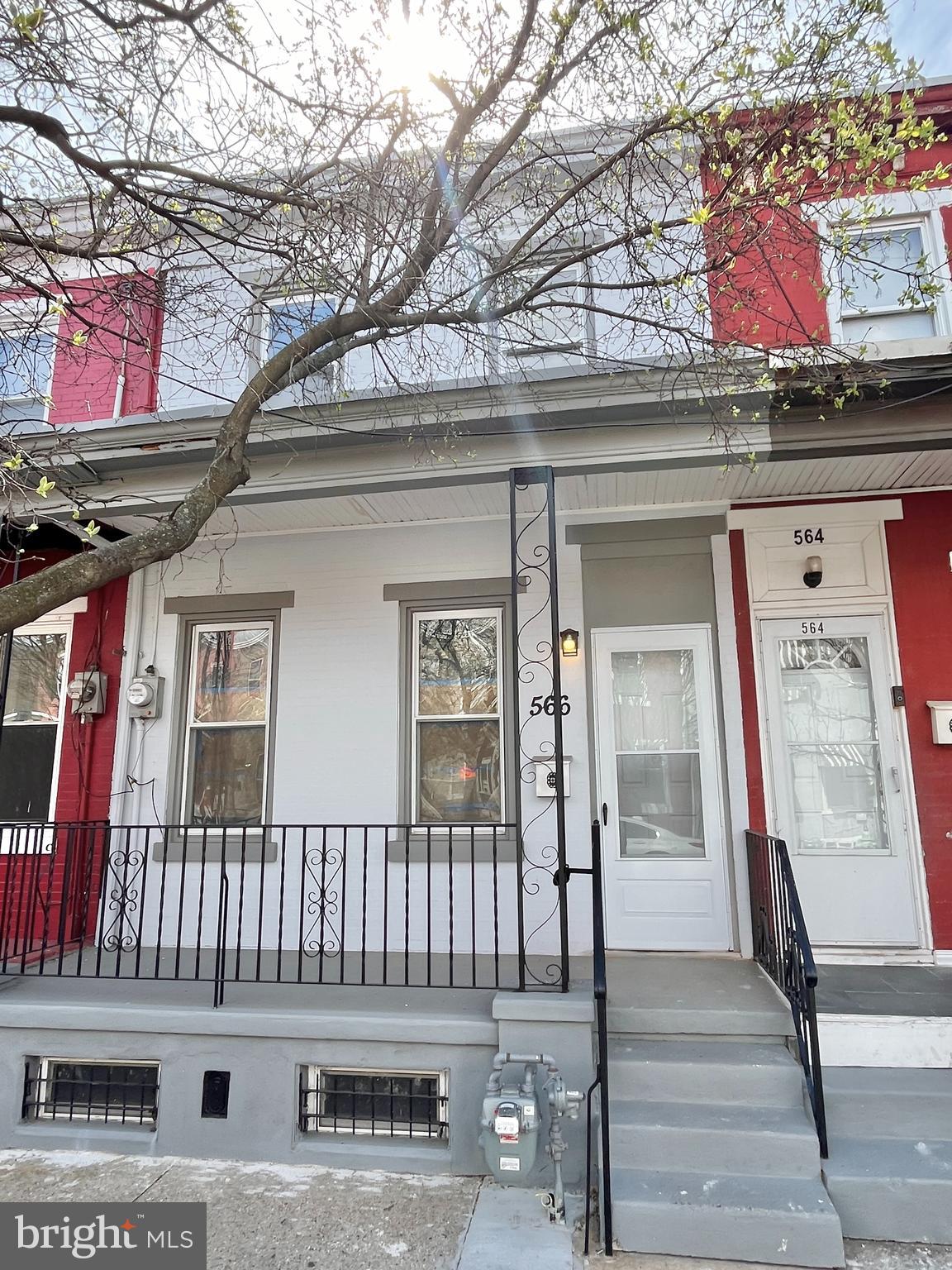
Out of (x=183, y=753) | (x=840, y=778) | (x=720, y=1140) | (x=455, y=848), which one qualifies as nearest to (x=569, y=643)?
(x=455, y=848)

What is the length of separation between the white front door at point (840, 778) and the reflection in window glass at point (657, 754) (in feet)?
1.64

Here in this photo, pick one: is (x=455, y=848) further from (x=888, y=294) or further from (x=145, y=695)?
(x=888, y=294)

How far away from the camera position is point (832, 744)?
15.8 ft

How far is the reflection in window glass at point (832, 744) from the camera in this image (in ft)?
15.5

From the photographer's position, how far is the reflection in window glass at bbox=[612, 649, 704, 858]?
16.1 ft

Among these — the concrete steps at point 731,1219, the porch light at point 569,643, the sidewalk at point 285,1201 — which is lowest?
the sidewalk at point 285,1201

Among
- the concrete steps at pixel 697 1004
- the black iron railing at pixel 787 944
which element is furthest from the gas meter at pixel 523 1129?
the black iron railing at pixel 787 944

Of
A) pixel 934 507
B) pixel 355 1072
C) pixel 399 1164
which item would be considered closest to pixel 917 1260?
pixel 399 1164

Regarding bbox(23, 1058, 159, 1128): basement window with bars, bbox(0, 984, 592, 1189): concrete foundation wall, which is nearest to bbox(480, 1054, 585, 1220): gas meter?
bbox(0, 984, 592, 1189): concrete foundation wall

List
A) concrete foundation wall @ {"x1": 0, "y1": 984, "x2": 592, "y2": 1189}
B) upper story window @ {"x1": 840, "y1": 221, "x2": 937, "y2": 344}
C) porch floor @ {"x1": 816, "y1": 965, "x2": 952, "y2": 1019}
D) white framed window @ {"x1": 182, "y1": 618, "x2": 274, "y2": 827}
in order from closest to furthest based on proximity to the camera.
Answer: concrete foundation wall @ {"x1": 0, "y1": 984, "x2": 592, "y2": 1189}
porch floor @ {"x1": 816, "y1": 965, "x2": 952, "y2": 1019}
upper story window @ {"x1": 840, "y1": 221, "x2": 937, "y2": 344}
white framed window @ {"x1": 182, "y1": 618, "x2": 274, "y2": 827}

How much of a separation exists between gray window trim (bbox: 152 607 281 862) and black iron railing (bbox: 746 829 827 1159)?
308 cm

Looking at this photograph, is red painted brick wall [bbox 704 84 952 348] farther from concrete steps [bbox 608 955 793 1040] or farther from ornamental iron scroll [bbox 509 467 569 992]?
concrete steps [bbox 608 955 793 1040]

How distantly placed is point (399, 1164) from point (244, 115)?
5054mm

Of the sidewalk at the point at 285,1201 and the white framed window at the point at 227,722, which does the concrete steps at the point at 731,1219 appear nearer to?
the sidewalk at the point at 285,1201
